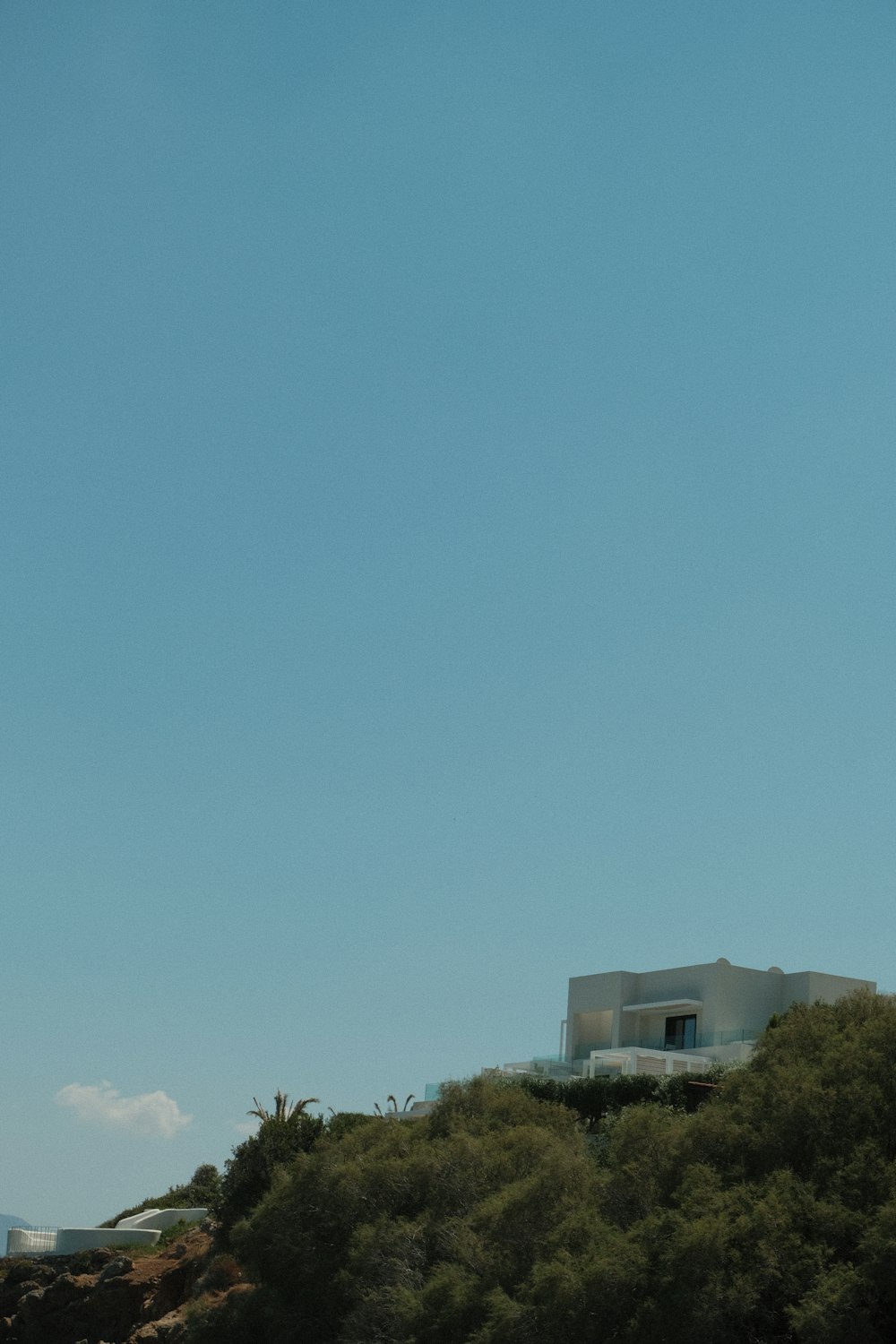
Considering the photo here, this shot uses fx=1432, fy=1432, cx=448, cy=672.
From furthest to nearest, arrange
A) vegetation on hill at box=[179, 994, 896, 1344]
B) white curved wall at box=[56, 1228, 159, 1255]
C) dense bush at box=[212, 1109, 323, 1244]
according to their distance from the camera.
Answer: white curved wall at box=[56, 1228, 159, 1255] < dense bush at box=[212, 1109, 323, 1244] < vegetation on hill at box=[179, 994, 896, 1344]

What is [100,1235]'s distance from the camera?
52.3 meters

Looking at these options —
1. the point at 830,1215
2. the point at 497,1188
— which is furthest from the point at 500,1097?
the point at 830,1215

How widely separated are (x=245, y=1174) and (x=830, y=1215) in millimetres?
22515

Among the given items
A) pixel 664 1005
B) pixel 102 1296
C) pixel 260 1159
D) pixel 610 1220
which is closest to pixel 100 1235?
pixel 102 1296

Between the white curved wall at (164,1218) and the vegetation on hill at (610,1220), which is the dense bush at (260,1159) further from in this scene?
the white curved wall at (164,1218)

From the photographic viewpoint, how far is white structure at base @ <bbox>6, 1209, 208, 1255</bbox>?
51.4 m

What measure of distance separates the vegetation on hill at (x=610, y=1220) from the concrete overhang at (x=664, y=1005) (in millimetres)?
16228

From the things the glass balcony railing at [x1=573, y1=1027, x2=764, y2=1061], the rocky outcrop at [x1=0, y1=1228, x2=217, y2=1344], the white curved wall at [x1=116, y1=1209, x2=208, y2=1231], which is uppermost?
the glass balcony railing at [x1=573, y1=1027, x2=764, y2=1061]

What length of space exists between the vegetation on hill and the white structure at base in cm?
1557

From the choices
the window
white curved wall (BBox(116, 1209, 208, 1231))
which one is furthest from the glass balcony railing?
white curved wall (BBox(116, 1209, 208, 1231))

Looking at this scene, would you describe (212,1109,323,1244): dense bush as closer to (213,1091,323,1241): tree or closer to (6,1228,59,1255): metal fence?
(213,1091,323,1241): tree

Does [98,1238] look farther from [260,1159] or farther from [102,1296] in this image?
[260,1159]

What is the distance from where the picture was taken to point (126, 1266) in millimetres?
46719

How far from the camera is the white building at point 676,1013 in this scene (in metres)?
51.5
